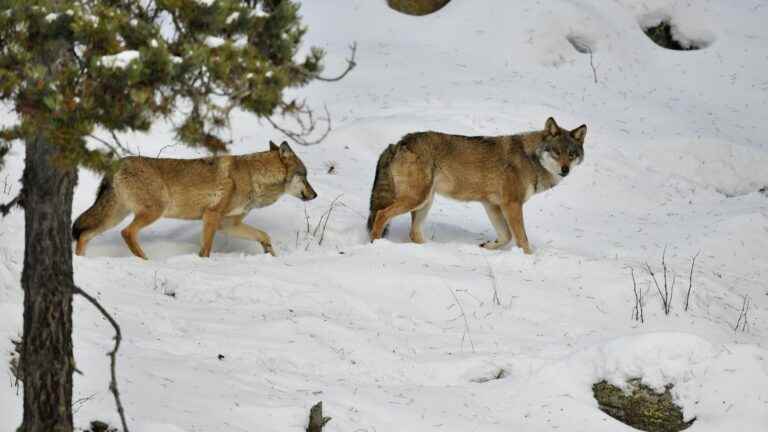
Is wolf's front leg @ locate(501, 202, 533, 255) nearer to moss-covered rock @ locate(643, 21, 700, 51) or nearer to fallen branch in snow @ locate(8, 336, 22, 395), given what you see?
fallen branch in snow @ locate(8, 336, 22, 395)

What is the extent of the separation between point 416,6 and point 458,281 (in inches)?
475

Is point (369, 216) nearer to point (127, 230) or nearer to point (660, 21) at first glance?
point (127, 230)

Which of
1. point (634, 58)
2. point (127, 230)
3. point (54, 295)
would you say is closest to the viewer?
point (54, 295)

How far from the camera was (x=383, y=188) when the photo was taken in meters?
12.1

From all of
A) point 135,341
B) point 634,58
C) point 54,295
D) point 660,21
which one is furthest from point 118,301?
point 660,21

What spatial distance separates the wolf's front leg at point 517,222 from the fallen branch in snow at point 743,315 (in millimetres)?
2458

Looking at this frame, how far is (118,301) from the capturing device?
344 inches

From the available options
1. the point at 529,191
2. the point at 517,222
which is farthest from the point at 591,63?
the point at 517,222

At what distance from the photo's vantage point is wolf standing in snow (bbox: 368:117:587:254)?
12.1 metres

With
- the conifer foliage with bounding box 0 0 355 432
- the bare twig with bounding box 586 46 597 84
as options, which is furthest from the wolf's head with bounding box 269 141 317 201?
the bare twig with bounding box 586 46 597 84

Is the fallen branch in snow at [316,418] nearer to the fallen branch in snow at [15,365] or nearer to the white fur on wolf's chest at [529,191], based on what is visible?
the fallen branch in snow at [15,365]

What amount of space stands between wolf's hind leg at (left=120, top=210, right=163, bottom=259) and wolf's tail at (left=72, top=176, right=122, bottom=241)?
225 mm

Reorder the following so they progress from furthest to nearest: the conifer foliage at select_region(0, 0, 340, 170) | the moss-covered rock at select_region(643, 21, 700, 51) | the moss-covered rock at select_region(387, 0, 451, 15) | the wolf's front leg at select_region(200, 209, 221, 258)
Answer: the moss-covered rock at select_region(643, 21, 700, 51), the moss-covered rock at select_region(387, 0, 451, 15), the wolf's front leg at select_region(200, 209, 221, 258), the conifer foliage at select_region(0, 0, 340, 170)

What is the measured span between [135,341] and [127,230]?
10.9ft
